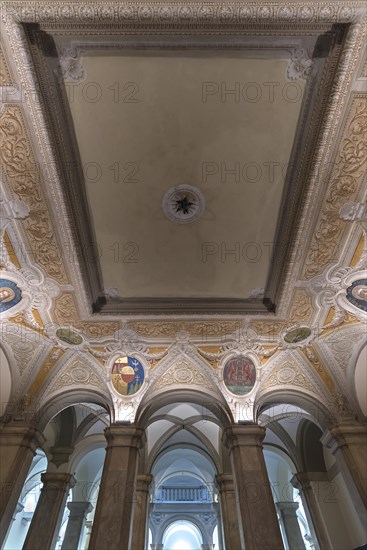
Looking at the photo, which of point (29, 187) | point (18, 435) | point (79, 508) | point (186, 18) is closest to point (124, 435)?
point (18, 435)

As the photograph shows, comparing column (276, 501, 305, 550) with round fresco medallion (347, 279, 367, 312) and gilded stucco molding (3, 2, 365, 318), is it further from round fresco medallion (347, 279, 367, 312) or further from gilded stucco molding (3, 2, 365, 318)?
gilded stucco molding (3, 2, 365, 318)

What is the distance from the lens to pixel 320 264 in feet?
22.9

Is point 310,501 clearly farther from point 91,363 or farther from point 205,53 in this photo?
point 205,53

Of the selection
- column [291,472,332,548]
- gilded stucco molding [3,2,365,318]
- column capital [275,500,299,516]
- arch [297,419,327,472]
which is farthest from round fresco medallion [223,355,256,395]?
gilded stucco molding [3,2,365,318]

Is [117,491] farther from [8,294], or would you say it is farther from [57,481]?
[8,294]

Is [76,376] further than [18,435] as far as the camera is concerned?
Yes

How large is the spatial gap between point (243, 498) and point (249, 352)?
3337mm

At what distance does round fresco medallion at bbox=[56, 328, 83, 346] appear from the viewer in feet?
27.6

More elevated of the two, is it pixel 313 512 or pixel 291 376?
pixel 291 376

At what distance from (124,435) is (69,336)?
2.81 meters

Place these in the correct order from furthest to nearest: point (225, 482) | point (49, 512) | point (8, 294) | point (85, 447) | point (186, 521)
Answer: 1. point (186, 521)
2. point (85, 447)
3. point (225, 482)
4. point (49, 512)
5. point (8, 294)

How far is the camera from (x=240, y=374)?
9047 mm

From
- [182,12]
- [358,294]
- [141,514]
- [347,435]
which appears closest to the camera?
[182,12]

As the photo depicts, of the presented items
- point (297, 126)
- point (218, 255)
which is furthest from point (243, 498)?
point (297, 126)
